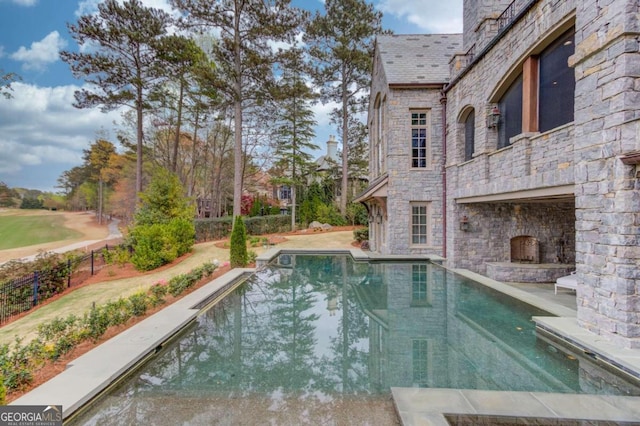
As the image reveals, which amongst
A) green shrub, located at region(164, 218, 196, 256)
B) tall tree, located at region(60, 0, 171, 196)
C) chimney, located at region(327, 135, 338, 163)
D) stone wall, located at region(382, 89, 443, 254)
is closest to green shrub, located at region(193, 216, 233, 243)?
green shrub, located at region(164, 218, 196, 256)

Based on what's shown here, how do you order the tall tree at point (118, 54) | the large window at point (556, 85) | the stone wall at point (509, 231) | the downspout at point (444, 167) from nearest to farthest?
the large window at point (556, 85) → the stone wall at point (509, 231) → the downspout at point (444, 167) → the tall tree at point (118, 54)

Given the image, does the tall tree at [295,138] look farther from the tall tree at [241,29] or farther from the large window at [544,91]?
the large window at [544,91]

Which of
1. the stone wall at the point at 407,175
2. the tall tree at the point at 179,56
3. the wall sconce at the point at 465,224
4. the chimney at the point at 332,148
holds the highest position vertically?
the tall tree at the point at 179,56

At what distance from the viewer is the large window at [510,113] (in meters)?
7.38

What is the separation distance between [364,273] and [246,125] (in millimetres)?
17937

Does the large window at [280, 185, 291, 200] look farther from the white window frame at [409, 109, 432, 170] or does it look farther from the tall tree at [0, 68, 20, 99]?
the tall tree at [0, 68, 20, 99]

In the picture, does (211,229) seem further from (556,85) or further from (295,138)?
(556,85)

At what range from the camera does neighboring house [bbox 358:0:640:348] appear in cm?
419

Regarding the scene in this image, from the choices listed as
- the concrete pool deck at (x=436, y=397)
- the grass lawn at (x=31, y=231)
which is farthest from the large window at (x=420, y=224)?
the grass lawn at (x=31, y=231)

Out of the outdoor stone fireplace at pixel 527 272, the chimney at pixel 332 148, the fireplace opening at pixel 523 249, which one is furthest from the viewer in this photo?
the chimney at pixel 332 148

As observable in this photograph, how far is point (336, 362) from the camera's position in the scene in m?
4.17

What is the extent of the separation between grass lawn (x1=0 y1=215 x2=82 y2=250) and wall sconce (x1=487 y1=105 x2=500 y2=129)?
3366cm

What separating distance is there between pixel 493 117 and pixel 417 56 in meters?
6.41

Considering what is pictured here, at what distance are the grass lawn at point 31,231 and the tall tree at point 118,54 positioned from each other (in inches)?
700
